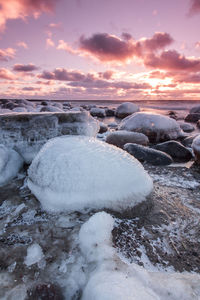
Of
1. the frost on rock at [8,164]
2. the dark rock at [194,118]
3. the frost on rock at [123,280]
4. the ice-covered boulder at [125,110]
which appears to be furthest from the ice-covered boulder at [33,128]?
the ice-covered boulder at [125,110]

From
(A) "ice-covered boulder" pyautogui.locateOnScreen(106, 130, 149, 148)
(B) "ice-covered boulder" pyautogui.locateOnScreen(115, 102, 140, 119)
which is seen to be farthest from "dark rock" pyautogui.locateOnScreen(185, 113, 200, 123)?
(A) "ice-covered boulder" pyautogui.locateOnScreen(106, 130, 149, 148)

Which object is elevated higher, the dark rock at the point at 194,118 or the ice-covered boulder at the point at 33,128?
the ice-covered boulder at the point at 33,128

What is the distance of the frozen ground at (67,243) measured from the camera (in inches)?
42.1

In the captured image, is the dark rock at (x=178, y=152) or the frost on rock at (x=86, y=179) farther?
→ the dark rock at (x=178, y=152)

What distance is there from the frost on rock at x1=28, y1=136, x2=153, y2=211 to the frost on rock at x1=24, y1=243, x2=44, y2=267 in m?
0.40

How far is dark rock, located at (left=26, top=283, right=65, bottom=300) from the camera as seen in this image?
951 millimetres

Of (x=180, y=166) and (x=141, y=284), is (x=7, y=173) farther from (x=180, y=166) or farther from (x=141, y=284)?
(x=180, y=166)

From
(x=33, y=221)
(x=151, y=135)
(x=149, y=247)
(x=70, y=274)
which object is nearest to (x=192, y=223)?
(x=149, y=247)

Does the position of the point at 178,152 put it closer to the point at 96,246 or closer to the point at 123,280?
the point at 96,246

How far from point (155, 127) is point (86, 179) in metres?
4.47

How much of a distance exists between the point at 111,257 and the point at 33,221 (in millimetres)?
772

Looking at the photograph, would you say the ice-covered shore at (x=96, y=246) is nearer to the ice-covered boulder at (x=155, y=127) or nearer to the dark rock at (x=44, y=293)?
the dark rock at (x=44, y=293)

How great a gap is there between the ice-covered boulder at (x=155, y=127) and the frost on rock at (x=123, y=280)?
15.8ft

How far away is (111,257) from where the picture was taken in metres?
1.18
